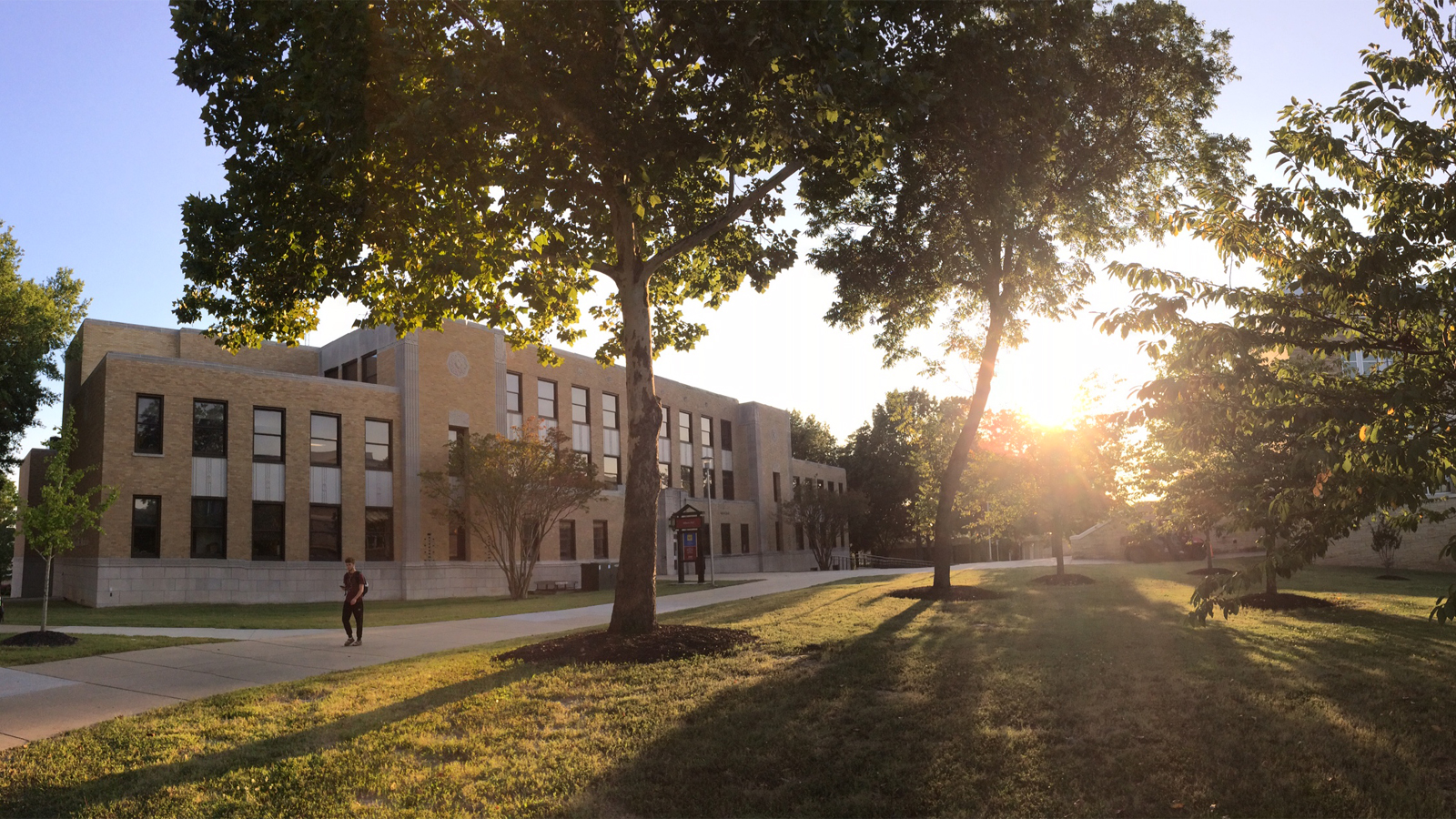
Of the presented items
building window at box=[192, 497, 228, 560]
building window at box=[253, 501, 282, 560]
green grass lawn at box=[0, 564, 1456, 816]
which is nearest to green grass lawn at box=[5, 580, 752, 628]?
building window at box=[192, 497, 228, 560]

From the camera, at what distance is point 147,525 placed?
89.0 feet

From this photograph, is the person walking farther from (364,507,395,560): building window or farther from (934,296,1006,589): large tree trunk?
(364,507,395,560): building window

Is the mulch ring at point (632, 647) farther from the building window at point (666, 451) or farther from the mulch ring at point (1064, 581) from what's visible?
the building window at point (666, 451)

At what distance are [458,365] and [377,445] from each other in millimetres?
4291

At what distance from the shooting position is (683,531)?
34875mm

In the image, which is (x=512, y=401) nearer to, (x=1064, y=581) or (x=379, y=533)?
(x=379, y=533)

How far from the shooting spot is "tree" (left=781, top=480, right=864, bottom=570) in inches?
2121

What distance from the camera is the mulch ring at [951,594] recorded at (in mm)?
17664

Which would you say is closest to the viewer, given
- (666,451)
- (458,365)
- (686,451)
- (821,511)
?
(458,365)

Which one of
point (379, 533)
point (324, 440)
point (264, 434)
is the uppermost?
point (264, 434)

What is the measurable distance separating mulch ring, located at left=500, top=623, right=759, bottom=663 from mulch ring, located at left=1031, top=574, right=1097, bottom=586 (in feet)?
41.1

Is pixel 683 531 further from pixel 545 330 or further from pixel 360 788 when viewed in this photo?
pixel 360 788

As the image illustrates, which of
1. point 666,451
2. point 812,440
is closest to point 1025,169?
point 666,451

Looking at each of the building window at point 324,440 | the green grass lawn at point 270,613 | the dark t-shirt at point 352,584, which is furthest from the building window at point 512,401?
the dark t-shirt at point 352,584
